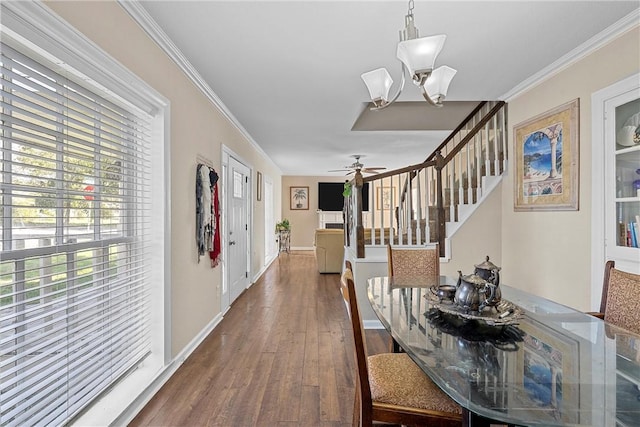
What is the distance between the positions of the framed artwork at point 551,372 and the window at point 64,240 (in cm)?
184

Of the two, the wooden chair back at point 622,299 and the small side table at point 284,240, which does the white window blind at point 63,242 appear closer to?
the wooden chair back at point 622,299

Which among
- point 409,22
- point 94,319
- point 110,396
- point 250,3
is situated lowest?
point 110,396

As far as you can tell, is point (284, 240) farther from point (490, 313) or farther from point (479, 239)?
point (490, 313)

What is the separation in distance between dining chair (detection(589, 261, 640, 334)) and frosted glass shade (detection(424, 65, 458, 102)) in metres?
1.38

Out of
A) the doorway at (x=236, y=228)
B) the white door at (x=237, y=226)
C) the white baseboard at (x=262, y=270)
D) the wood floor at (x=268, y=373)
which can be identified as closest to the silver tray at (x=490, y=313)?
the wood floor at (x=268, y=373)

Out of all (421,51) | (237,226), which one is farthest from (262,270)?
(421,51)

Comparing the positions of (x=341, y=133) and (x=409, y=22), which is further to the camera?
(x=341, y=133)

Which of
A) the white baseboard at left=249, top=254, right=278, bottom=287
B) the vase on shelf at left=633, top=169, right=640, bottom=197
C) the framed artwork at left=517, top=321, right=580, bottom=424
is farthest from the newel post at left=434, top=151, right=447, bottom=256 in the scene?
the white baseboard at left=249, top=254, right=278, bottom=287

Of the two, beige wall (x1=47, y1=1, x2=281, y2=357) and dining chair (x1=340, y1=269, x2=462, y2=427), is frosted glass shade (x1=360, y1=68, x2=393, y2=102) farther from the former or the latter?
beige wall (x1=47, y1=1, x2=281, y2=357)

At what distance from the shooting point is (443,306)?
168cm

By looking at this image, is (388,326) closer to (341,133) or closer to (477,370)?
(477,370)

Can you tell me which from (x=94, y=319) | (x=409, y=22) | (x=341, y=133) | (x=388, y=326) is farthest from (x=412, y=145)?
(x=94, y=319)

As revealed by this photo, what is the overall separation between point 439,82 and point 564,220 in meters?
1.78

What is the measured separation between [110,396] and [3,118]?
1.61 metres
